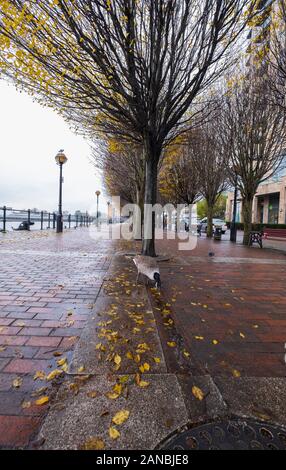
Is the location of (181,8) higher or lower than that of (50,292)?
higher

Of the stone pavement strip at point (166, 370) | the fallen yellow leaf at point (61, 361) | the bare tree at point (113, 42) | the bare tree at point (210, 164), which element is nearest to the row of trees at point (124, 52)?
the bare tree at point (113, 42)

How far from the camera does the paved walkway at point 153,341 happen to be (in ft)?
5.46

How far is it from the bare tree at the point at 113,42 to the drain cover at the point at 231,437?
619 cm

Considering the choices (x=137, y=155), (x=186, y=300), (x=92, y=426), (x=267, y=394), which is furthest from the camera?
(x=137, y=155)

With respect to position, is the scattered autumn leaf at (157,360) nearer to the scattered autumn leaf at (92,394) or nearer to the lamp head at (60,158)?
the scattered autumn leaf at (92,394)

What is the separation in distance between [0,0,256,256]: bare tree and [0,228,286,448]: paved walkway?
4394 millimetres

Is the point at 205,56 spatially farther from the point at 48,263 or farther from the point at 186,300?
the point at 48,263

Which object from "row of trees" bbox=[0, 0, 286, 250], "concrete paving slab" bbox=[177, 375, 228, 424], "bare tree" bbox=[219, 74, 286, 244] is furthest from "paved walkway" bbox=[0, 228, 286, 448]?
"bare tree" bbox=[219, 74, 286, 244]

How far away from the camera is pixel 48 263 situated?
21.0ft

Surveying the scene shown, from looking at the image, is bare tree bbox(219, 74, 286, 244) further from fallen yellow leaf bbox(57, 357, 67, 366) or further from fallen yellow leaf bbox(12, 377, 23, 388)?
fallen yellow leaf bbox(12, 377, 23, 388)

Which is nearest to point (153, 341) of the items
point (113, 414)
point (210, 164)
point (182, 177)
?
point (113, 414)

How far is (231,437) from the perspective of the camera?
1.47 m

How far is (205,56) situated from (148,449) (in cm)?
735

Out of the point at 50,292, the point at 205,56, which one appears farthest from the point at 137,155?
the point at 50,292
